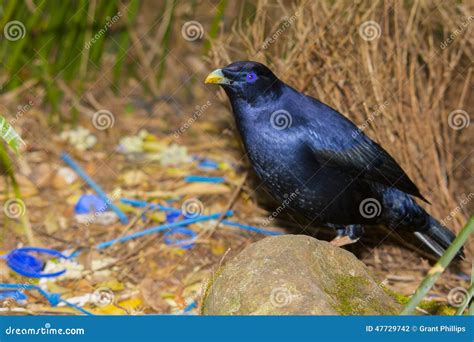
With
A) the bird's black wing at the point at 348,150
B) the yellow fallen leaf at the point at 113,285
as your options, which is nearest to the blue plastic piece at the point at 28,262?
the yellow fallen leaf at the point at 113,285

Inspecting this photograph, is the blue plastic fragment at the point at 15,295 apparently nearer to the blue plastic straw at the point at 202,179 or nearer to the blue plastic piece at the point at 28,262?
the blue plastic piece at the point at 28,262

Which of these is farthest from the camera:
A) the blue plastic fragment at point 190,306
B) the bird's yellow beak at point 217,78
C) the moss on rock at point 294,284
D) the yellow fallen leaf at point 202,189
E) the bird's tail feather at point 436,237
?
the yellow fallen leaf at point 202,189

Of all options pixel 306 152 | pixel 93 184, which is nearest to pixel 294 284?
pixel 306 152

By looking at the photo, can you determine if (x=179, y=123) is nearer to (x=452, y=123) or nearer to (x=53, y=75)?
(x=53, y=75)

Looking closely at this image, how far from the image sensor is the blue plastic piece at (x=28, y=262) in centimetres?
475

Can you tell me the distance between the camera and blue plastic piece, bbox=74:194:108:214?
5629 mm

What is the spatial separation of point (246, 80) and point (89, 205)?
1.86 meters

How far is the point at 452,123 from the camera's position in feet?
16.6

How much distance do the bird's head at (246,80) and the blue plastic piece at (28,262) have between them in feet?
5.03

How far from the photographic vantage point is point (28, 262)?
487 centimetres

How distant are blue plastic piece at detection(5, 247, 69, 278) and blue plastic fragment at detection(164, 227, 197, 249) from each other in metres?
0.71

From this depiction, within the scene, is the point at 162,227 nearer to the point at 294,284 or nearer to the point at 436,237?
the point at 436,237

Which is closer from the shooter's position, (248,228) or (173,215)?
(248,228)

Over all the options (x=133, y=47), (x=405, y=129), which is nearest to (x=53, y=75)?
(x=133, y=47)
